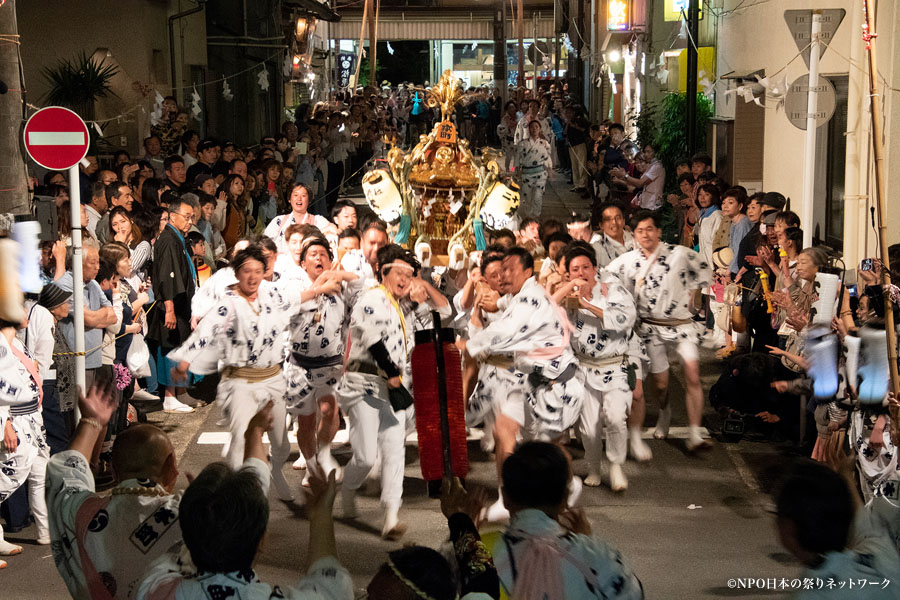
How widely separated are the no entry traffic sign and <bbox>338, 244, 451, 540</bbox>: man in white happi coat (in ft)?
8.91

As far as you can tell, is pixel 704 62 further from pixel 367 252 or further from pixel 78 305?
pixel 78 305

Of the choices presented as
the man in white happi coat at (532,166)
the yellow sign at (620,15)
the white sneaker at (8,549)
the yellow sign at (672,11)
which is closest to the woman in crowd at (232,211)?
the white sneaker at (8,549)

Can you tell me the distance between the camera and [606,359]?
24.4ft

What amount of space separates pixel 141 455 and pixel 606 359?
13.9 feet

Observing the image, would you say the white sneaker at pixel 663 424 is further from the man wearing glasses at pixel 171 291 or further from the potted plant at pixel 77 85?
the potted plant at pixel 77 85

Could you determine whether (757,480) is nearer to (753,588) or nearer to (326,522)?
(753,588)

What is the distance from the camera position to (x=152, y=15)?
1936 centimetres

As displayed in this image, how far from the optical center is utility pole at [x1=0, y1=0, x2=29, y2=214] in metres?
8.70

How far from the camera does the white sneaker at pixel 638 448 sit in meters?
8.04

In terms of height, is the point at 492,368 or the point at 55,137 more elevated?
the point at 55,137

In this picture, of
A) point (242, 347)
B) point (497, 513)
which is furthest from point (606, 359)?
point (242, 347)

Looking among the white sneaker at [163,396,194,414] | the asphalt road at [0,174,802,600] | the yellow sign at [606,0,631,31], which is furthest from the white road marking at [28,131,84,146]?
the yellow sign at [606,0,631,31]

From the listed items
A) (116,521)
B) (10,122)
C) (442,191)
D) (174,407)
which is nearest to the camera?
(116,521)

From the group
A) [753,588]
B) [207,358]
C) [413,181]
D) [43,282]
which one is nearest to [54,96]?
[413,181]
